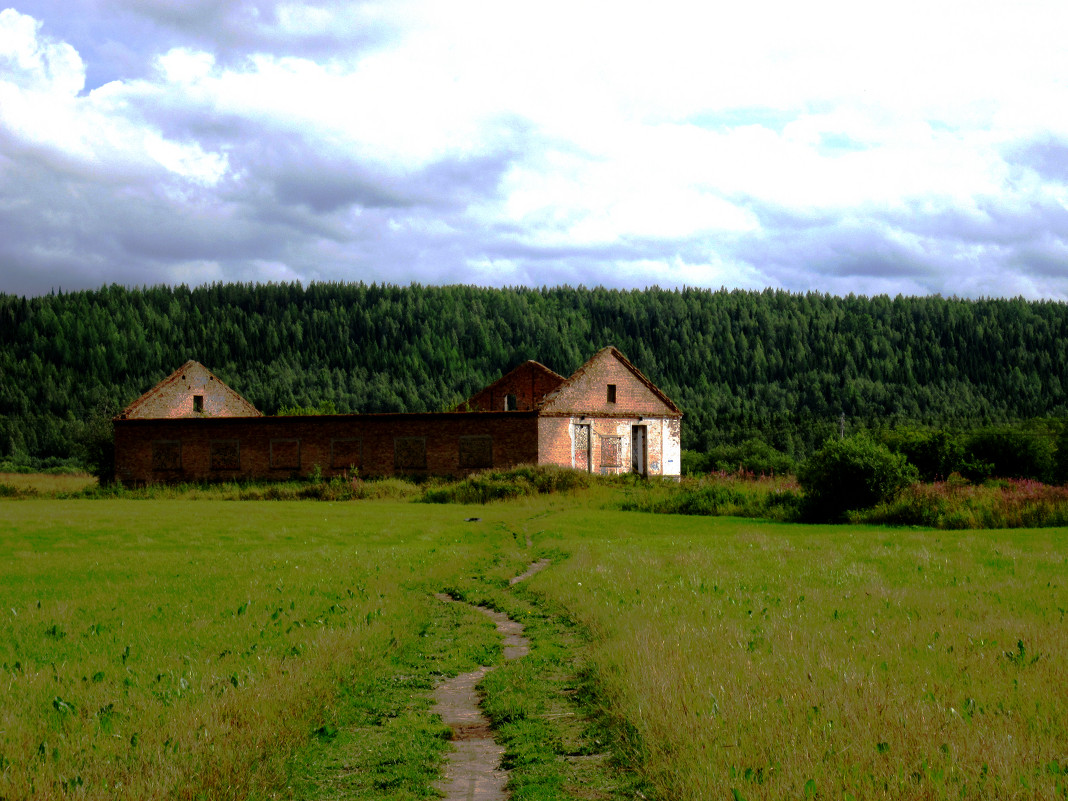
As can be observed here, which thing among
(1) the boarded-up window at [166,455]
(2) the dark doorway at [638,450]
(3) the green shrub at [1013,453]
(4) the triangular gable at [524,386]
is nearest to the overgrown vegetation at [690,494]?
(1) the boarded-up window at [166,455]

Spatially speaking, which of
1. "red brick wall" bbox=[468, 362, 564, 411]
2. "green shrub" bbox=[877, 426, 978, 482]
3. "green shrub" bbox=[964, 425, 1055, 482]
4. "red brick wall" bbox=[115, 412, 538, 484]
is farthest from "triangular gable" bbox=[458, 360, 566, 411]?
"green shrub" bbox=[964, 425, 1055, 482]

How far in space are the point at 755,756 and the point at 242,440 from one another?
46.4 m

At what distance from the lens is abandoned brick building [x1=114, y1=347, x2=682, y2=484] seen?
4638 cm

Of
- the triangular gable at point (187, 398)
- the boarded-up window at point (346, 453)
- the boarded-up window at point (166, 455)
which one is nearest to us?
the boarded-up window at point (346, 453)

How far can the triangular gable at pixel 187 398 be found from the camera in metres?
55.0

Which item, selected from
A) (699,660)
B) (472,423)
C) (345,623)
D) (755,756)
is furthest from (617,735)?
(472,423)

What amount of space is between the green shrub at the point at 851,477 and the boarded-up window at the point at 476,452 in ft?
65.7

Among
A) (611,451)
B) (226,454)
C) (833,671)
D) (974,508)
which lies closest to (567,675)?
(833,671)

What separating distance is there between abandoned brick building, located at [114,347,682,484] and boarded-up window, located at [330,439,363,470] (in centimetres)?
5

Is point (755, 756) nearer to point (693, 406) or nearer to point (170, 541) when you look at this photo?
point (170, 541)

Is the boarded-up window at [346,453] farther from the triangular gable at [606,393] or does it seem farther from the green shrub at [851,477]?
the green shrub at [851,477]

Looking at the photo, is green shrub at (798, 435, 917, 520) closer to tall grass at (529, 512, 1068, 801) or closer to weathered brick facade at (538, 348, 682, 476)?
tall grass at (529, 512, 1068, 801)

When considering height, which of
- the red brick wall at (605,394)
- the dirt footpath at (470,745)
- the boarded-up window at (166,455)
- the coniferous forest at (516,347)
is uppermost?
the coniferous forest at (516,347)

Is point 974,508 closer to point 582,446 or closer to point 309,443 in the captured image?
point 582,446
